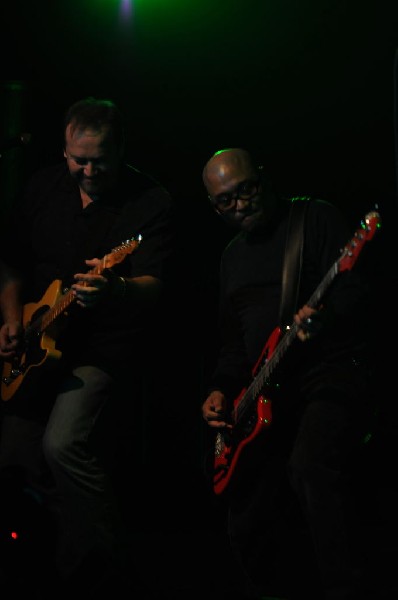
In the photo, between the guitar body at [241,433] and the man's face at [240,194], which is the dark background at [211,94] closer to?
the man's face at [240,194]

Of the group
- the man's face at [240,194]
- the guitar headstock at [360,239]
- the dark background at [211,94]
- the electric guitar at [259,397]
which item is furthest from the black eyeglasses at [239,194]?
the dark background at [211,94]

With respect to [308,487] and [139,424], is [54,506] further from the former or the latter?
[139,424]

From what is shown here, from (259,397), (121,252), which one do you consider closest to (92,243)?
(121,252)

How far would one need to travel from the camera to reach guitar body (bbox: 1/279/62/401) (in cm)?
312

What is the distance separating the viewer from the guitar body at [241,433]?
9.96 ft

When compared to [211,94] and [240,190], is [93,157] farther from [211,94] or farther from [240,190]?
[211,94]

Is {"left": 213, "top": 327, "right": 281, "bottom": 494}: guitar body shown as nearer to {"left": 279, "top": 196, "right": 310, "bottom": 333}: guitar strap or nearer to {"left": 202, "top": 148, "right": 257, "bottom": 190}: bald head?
{"left": 279, "top": 196, "right": 310, "bottom": 333}: guitar strap

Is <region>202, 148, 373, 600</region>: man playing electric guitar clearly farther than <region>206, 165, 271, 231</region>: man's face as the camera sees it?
No

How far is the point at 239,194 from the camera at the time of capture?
3357mm

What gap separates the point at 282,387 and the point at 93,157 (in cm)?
129

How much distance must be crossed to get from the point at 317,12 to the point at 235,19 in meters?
0.55

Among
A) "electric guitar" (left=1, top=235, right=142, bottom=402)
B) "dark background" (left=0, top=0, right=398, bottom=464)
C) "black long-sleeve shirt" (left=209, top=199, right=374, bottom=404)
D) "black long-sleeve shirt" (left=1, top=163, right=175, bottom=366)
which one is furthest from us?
"dark background" (left=0, top=0, right=398, bottom=464)

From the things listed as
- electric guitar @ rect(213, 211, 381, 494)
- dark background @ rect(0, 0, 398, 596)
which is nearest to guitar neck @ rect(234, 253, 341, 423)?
electric guitar @ rect(213, 211, 381, 494)

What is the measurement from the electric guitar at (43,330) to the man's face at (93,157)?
1.17ft
